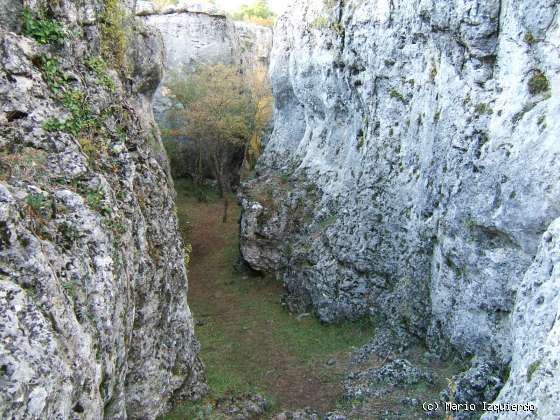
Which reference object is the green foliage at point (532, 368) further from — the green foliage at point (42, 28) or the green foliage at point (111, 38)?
the green foliage at point (111, 38)

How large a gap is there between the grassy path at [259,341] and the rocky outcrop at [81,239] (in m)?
2.44

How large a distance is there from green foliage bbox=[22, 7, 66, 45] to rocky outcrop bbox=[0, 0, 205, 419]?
0.8 inches

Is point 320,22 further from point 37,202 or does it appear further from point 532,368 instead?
point 532,368

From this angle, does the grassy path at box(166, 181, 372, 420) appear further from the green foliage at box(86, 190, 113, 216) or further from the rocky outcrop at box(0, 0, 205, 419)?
the green foliage at box(86, 190, 113, 216)

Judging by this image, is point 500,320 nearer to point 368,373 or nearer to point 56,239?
point 368,373

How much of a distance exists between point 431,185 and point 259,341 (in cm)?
882

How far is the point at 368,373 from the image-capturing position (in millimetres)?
14953

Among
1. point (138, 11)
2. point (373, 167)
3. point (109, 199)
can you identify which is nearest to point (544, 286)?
point (109, 199)

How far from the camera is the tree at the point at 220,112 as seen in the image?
32.0m

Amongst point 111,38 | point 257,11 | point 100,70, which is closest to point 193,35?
point 257,11

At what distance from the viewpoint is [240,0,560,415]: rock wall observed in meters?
10.8

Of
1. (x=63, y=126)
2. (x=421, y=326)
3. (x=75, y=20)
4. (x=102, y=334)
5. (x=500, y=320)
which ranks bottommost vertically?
(x=421, y=326)

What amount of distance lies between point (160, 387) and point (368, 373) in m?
6.44

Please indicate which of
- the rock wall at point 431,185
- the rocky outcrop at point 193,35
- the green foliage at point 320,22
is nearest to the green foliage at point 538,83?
the rock wall at point 431,185
